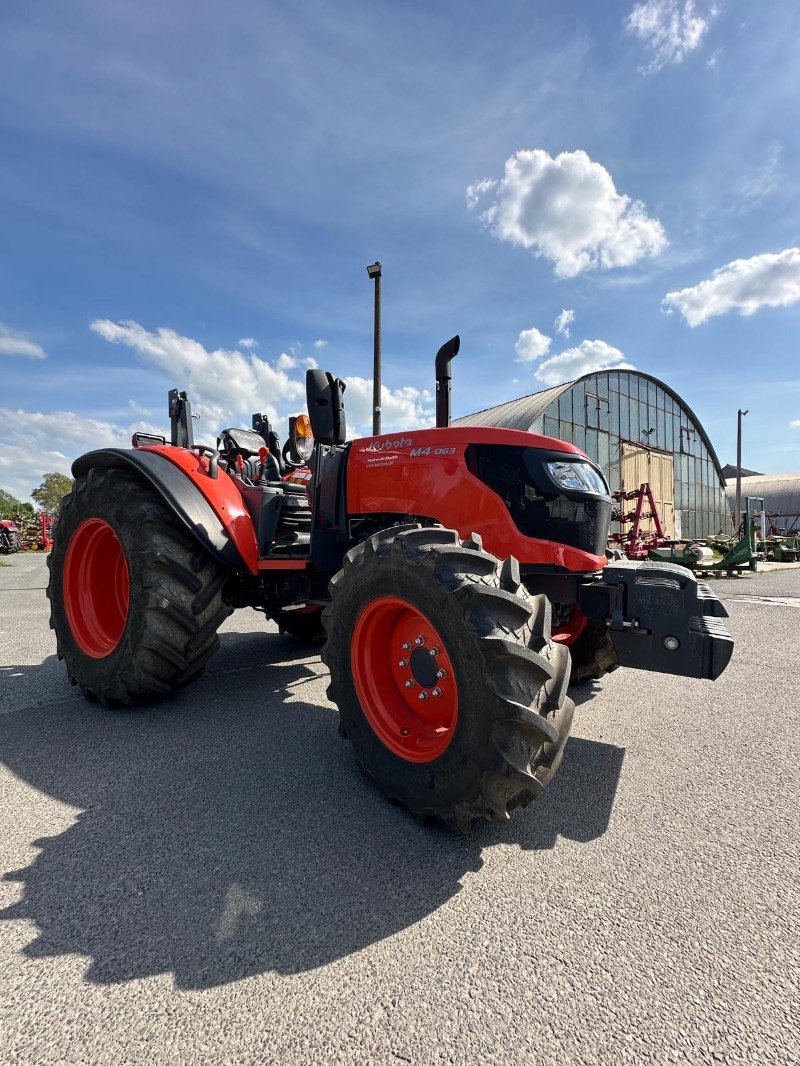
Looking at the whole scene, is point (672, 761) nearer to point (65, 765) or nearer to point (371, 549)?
point (371, 549)

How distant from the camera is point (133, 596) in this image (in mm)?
3068

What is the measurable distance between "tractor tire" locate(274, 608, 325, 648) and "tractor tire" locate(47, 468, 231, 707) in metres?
1.22

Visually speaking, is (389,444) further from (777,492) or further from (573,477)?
(777,492)

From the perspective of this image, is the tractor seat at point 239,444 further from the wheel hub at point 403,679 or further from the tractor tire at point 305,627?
the wheel hub at point 403,679

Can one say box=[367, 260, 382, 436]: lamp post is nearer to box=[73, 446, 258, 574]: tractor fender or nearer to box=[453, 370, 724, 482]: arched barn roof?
box=[73, 446, 258, 574]: tractor fender

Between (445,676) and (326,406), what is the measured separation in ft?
5.40

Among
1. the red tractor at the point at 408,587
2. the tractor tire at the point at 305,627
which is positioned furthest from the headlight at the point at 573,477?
the tractor tire at the point at 305,627

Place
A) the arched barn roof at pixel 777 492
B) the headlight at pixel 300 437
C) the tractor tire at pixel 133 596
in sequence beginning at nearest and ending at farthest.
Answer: the tractor tire at pixel 133 596 → the headlight at pixel 300 437 → the arched barn roof at pixel 777 492

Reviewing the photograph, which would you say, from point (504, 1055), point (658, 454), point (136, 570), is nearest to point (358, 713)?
point (504, 1055)

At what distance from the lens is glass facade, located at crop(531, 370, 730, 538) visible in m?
23.3

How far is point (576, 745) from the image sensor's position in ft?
9.06

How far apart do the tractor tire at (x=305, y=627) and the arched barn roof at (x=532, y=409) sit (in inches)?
654

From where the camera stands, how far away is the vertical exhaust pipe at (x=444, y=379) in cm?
295

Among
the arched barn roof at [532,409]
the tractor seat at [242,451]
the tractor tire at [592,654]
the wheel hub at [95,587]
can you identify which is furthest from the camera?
the arched barn roof at [532,409]
